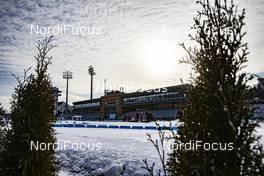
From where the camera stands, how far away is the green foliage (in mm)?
5520

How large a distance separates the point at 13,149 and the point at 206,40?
4.47 meters

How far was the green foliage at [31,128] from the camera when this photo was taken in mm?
5520

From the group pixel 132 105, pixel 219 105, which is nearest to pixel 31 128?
pixel 219 105

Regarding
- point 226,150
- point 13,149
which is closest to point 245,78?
point 226,150

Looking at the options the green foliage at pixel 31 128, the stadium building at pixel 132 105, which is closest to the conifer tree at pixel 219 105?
the green foliage at pixel 31 128

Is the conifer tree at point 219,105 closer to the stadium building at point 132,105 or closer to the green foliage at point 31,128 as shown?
the green foliage at point 31,128

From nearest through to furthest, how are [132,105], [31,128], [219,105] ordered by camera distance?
[219,105], [31,128], [132,105]

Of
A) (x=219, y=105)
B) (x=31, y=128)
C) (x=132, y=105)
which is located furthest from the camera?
(x=132, y=105)

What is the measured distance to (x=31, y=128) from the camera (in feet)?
18.3

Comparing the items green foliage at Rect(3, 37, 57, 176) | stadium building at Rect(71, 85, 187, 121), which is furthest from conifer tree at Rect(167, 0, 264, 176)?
stadium building at Rect(71, 85, 187, 121)

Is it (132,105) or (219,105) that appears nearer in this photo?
(219,105)

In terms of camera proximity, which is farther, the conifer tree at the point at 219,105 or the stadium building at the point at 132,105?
the stadium building at the point at 132,105

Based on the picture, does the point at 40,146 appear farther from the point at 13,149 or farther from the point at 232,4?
the point at 232,4

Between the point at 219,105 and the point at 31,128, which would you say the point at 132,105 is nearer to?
the point at 31,128
